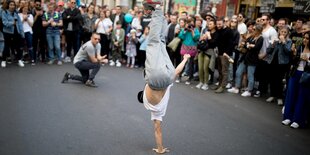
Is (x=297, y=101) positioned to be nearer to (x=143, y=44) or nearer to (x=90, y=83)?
(x=90, y=83)

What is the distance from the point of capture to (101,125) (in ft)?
18.8

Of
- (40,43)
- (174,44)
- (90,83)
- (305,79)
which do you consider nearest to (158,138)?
(305,79)

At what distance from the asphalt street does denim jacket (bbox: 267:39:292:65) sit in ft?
3.50

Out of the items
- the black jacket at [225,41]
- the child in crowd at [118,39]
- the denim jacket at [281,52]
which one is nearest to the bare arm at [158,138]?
the denim jacket at [281,52]

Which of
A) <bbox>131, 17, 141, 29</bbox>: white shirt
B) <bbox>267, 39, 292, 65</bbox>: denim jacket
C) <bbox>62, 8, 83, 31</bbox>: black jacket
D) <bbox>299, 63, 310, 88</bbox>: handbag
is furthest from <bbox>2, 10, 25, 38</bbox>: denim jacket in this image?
<bbox>299, 63, 310, 88</bbox>: handbag

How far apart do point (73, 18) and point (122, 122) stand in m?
6.15

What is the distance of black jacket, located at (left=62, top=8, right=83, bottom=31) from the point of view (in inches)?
437

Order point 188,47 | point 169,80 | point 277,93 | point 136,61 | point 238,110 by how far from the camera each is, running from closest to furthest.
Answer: point 169,80 → point 238,110 → point 277,93 → point 188,47 → point 136,61

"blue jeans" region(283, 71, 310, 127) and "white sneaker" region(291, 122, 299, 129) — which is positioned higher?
"blue jeans" region(283, 71, 310, 127)

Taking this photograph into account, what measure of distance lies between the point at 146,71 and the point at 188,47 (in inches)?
210

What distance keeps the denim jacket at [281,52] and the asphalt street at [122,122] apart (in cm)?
107

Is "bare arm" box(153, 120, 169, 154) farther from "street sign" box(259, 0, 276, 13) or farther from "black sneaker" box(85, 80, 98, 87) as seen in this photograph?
"street sign" box(259, 0, 276, 13)

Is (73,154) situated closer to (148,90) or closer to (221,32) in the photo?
(148,90)

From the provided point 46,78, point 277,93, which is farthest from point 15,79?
point 277,93
